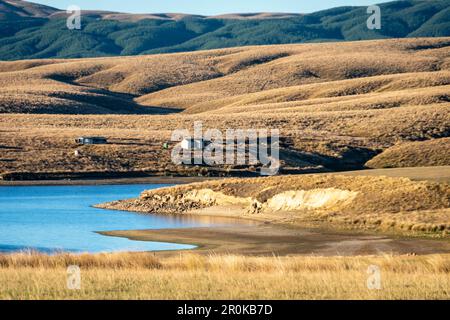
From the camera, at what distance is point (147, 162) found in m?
79.1

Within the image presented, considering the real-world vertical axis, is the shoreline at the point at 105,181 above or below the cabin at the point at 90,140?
below

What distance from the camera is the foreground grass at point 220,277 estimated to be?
1772cm

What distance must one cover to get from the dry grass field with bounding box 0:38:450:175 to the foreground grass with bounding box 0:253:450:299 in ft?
165

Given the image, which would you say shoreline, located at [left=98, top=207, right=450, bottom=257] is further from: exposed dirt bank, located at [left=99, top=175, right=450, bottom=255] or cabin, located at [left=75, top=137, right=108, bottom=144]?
cabin, located at [left=75, top=137, right=108, bottom=144]

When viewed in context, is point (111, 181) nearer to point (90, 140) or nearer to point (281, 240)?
point (90, 140)

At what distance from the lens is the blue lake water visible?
3425 cm

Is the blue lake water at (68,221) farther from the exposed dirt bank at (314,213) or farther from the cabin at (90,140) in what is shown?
the cabin at (90,140)

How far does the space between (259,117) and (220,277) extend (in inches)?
3594

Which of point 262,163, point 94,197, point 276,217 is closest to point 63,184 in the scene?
point 94,197

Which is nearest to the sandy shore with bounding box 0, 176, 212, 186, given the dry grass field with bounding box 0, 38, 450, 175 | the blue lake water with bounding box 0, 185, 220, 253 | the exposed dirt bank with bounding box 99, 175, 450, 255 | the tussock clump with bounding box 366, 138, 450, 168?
the dry grass field with bounding box 0, 38, 450, 175

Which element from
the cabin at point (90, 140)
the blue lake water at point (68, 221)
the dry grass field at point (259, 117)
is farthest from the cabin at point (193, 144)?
the blue lake water at point (68, 221)

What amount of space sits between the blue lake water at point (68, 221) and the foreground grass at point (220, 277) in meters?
7.44

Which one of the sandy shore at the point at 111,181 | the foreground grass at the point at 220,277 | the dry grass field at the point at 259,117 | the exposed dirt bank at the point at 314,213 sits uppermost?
the foreground grass at the point at 220,277
